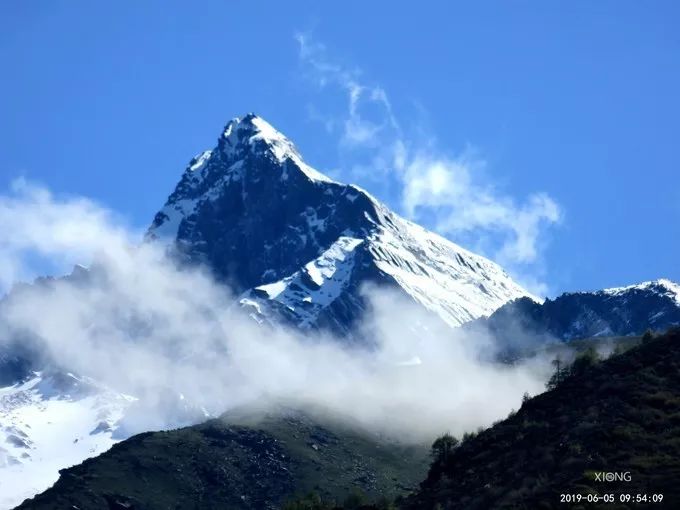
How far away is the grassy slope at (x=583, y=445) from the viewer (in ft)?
381

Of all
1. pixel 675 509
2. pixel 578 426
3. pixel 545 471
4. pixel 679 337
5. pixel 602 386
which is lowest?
pixel 675 509

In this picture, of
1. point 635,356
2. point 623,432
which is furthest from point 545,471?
point 635,356

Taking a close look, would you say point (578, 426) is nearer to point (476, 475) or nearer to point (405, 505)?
point (476, 475)

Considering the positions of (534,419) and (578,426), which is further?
(534,419)

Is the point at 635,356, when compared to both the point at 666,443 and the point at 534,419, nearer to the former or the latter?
the point at 534,419

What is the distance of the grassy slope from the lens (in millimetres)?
116250

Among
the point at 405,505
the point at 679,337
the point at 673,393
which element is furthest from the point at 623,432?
the point at 679,337

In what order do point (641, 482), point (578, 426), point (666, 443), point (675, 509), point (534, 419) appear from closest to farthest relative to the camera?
point (675, 509), point (641, 482), point (666, 443), point (578, 426), point (534, 419)

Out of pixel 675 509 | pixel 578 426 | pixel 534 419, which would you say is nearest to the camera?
pixel 675 509

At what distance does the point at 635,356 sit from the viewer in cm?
16400

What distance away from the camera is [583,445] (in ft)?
425

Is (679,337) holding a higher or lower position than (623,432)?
higher

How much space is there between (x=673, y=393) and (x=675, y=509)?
145 feet

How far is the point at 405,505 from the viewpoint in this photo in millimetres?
143500
